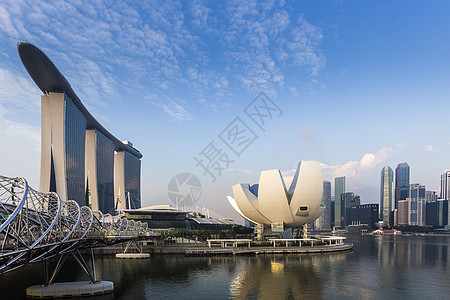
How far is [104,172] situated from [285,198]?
366 ft

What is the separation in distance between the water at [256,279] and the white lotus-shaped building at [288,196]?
21614 millimetres

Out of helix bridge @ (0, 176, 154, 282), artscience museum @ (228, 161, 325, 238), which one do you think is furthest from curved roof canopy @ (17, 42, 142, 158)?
helix bridge @ (0, 176, 154, 282)

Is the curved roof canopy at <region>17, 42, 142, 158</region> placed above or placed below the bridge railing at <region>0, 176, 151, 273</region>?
above

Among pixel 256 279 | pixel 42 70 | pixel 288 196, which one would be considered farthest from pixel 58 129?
pixel 256 279

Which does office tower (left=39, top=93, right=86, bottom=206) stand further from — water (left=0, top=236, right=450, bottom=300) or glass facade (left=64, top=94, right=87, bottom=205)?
water (left=0, top=236, right=450, bottom=300)

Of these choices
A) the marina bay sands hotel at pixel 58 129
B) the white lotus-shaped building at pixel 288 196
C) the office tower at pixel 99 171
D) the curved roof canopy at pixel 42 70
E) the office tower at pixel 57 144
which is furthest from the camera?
the office tower at pixel 99 171

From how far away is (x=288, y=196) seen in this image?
77250 millimetres

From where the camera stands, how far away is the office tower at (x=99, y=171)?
138875mm

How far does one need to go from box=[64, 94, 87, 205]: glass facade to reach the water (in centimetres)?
5840

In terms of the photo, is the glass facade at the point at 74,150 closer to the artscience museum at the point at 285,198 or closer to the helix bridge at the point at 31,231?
the artscience museum at the point at 285,198

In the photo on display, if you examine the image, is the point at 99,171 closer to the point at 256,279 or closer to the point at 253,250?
the point at 253,250

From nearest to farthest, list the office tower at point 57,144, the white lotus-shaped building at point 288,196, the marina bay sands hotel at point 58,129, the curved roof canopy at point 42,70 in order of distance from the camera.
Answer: the white lotus-shaped building at point 288,196, the curved roof canopy at point 42,70, the marina bay sands hotel at point 58,129, the office tower at point 57,144

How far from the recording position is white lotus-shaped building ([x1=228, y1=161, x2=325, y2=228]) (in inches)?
2933

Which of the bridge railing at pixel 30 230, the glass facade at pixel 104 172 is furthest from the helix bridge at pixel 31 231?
the glass facade at pixel 104 172
